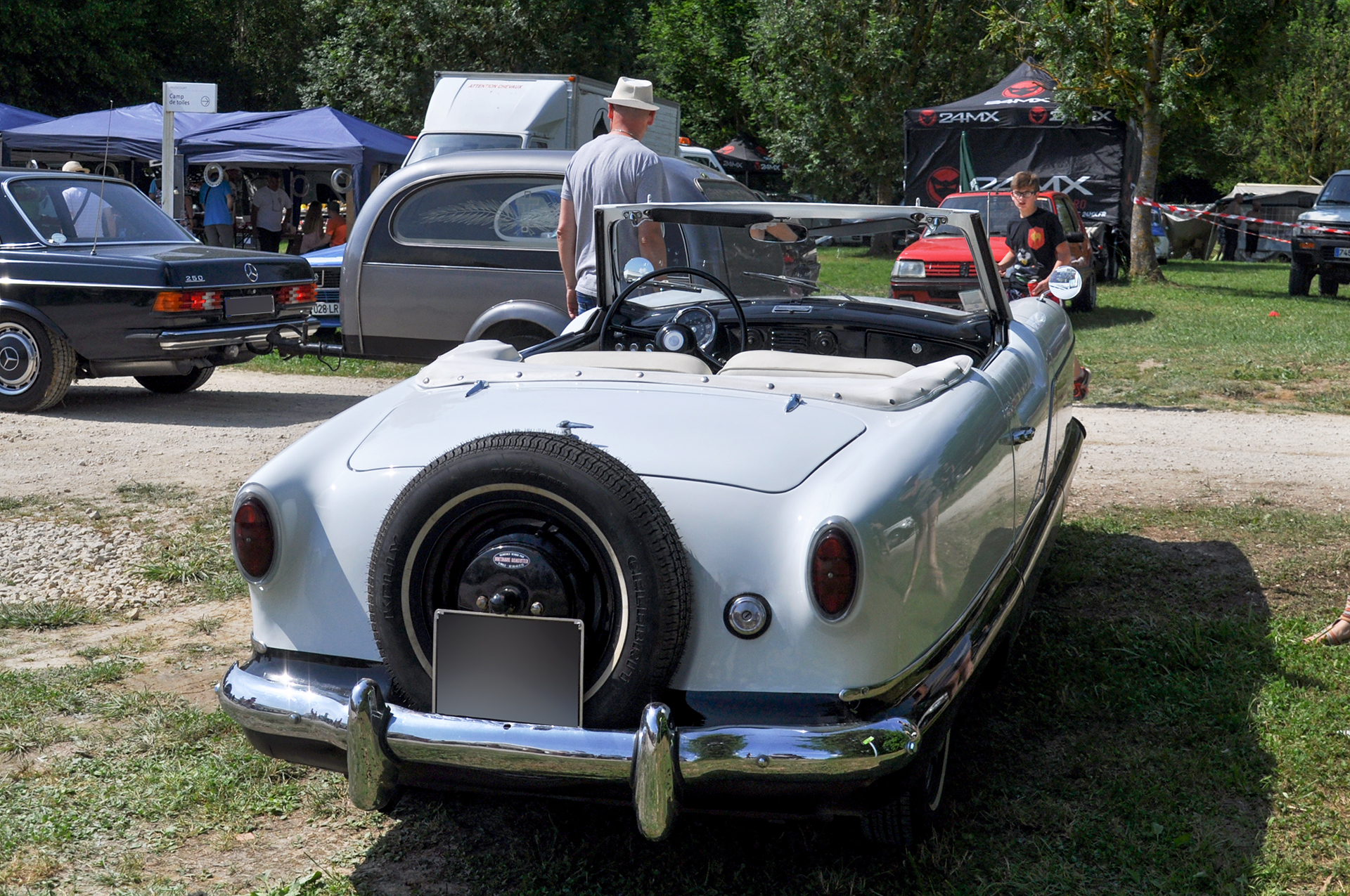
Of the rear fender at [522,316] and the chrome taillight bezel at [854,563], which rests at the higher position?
the rear fender at [522,316]

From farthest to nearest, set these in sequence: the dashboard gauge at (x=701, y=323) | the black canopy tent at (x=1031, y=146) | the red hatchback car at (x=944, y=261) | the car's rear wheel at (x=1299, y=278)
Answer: the black canopy tent at (x=1031, y=146) < the car's rear wheel at (x=1299, y=278) < the red hatchback car at (x=944, y=261) < the dashboard gauge at (x=701, y=323)

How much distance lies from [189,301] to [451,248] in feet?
6.35

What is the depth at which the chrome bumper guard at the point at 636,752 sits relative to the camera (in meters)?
2.25

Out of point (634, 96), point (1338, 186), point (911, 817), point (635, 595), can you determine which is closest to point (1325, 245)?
point (1338, 186)

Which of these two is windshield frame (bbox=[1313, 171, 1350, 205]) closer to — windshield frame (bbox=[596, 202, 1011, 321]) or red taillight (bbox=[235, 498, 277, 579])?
windshield frame (bbox=[596, 202, 1011, 321])

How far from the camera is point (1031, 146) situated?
20.2 meters

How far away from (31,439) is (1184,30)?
15378 millimetres

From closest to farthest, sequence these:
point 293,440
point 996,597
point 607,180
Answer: point 996,597
point 607,180
point 293,440

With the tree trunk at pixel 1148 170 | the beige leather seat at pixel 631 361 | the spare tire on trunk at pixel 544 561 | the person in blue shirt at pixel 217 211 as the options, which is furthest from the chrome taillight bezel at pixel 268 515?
the person in blue shirt at pixel 217 211

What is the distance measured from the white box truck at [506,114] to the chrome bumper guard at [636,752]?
11.0 m

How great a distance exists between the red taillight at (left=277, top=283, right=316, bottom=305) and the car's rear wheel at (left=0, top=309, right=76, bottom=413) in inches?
54.1

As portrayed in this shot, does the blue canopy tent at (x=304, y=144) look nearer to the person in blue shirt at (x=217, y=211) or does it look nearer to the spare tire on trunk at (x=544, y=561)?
the person in blue shirt at (x=217, y=211)

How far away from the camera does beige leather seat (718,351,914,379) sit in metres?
3.17

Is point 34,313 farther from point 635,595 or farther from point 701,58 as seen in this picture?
point 701,58
